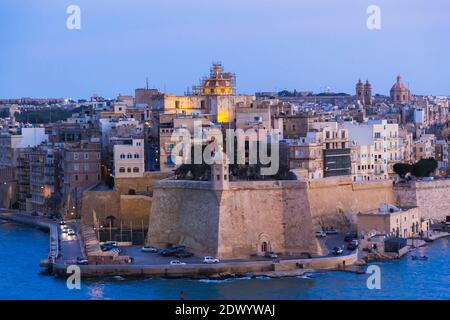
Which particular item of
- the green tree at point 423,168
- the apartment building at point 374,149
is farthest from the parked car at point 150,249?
the green tree at point 423,168

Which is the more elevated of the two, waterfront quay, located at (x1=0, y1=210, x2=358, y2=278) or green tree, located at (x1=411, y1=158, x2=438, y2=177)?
green tree, located at (x1=411, y1=158, x2=438, y2=177)

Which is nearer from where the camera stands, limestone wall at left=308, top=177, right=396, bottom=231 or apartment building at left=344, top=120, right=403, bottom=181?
limestone wall at left=308, top=177, right=396, bottom=231

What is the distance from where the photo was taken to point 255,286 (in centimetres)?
2123

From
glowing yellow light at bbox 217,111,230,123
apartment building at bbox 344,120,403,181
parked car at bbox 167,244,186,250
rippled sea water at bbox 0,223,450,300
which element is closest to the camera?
rippled sea water at bbox 0,223,450,300

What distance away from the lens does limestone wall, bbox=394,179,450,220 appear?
30.5 m

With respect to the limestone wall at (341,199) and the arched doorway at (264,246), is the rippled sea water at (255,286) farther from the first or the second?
the limestone wall at (341,199)

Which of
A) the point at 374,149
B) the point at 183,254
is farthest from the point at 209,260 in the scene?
the point at 374,149

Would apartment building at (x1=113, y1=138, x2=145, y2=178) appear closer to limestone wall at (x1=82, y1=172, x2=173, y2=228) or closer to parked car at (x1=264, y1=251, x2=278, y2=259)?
limestone wall at (x1=82, y1=172, x2=173, y2=228)

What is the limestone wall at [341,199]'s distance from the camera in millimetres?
27781

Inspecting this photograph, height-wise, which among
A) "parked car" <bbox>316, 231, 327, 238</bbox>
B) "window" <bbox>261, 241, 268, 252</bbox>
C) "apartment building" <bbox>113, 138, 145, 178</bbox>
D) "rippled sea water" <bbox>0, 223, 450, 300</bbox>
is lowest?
"rippled sea water" <bbox>0, 223, 450, 300</bbox>

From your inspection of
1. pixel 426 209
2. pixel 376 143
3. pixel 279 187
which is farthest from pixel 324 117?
pixel 279 187

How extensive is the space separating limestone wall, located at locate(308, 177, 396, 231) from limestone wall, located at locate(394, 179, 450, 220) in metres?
0.70

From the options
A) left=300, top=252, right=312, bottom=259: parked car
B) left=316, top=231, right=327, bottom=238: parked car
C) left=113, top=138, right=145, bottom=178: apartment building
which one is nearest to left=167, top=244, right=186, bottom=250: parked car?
left=300, top=252, right=312, bottom=259: parked car
